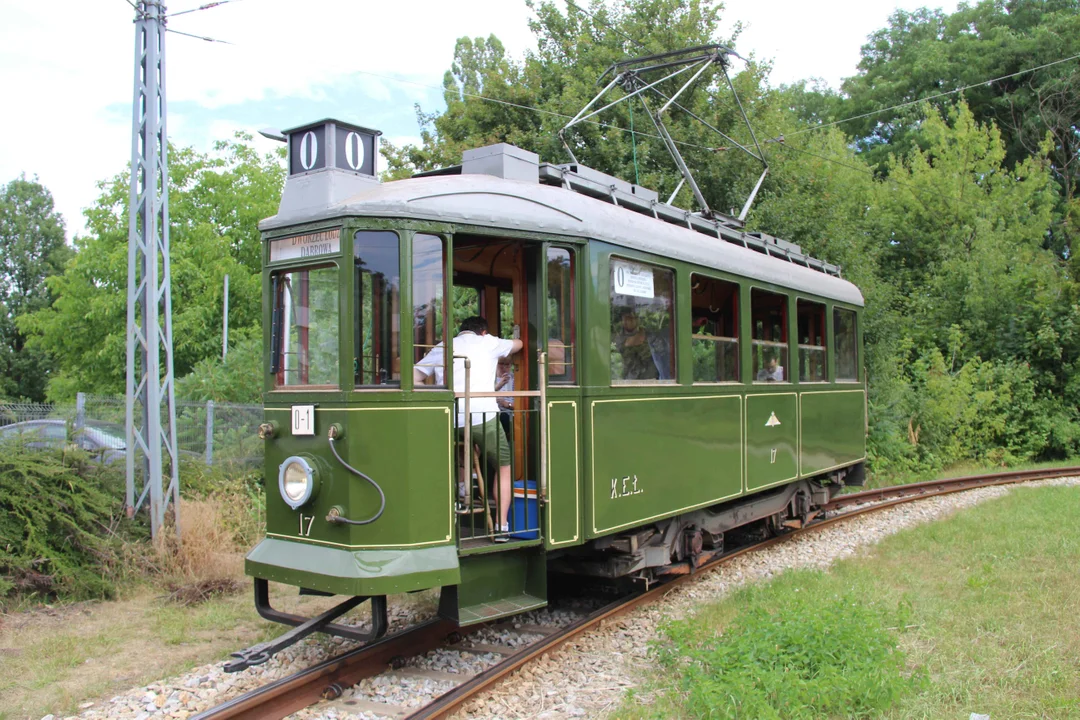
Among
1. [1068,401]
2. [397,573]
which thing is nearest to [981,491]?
[1068,401]

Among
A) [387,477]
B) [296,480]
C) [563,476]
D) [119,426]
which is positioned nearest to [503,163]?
[563,476]

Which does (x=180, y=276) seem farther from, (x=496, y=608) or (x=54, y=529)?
(x=496, y=608)

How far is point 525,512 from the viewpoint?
210 inches

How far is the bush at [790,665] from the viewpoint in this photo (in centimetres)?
432

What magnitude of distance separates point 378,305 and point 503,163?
62.4 inches

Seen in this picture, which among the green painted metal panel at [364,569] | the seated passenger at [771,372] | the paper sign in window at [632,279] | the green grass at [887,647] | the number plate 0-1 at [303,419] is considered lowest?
the green grass at [887,647]

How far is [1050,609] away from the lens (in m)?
6.03

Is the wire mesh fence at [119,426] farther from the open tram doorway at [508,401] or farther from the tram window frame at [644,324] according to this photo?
the tram window frame at [644,324]

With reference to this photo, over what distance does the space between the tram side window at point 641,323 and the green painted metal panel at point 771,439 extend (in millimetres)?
1651

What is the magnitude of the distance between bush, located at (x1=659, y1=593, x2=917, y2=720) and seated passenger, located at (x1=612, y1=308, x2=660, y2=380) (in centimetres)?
178

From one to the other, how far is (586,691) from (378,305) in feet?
8.38

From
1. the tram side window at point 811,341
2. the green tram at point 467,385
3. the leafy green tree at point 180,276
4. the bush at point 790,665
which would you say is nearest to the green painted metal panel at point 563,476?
the green tram at point 467,385

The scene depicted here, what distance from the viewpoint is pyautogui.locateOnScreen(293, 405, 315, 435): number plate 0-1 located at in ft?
16.3

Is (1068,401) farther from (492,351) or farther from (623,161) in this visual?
(492,351)
